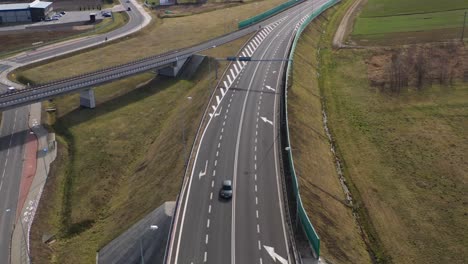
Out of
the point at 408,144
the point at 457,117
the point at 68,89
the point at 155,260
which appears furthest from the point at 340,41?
the point at 155,260

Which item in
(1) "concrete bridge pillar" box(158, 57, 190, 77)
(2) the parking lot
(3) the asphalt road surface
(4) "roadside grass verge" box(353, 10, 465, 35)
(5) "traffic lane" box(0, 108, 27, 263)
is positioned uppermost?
(2) the parking lot

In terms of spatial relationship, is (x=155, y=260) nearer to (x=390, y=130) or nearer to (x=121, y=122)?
(x=121, y=122)

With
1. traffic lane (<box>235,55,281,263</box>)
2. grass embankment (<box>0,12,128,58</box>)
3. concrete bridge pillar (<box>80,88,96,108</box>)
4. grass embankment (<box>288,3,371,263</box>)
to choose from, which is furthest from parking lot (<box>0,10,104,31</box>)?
traffic lane (<box>235,55,281,263</box>)

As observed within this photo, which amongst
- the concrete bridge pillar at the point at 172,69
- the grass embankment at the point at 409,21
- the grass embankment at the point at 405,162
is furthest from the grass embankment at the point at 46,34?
the grass embankment at the point at 409,21

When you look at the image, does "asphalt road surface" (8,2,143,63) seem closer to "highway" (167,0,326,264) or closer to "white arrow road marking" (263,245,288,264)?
"highway" (167,0,326,264)

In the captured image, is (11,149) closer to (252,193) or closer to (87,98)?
(87,98)

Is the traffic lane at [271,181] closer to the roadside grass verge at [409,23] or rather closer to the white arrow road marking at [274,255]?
the white arrow road marking at [274,255]

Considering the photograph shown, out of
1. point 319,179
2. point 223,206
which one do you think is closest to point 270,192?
point 223,206
